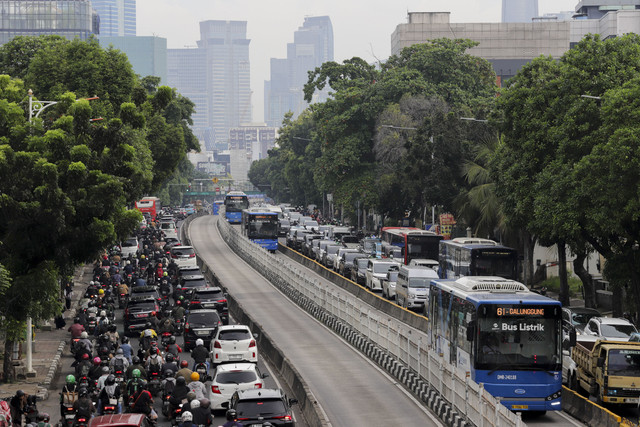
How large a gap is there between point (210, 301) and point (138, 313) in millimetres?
2917

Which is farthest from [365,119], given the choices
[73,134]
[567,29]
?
[567,29]

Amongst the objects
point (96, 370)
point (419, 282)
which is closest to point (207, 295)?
point (419, 282)

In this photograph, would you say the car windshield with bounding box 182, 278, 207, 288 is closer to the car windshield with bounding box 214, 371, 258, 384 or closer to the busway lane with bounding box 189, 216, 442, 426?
the busway lane with bounding box 189, 216, 442, 426

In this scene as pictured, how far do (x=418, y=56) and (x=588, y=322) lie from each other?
55529 mm

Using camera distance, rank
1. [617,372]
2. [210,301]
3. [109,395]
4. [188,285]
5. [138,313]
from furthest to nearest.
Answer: [188,285]
[210,301]
[138,313]
[617,372]
[109,395]

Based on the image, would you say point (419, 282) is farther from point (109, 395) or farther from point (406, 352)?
point (109, 395)

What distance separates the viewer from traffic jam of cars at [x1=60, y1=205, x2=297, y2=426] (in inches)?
836

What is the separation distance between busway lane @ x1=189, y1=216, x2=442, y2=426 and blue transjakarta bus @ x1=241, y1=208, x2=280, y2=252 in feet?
61.2

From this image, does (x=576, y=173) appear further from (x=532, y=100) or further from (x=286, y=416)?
(x=286, y=416)

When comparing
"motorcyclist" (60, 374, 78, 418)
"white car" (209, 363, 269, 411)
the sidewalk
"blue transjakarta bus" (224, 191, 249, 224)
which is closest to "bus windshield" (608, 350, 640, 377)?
"white car" (209, 363, 269, 411)

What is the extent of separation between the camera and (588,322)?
33344 mm

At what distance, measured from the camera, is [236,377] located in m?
25.4

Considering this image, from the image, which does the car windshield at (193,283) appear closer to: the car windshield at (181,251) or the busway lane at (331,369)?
the busway lane at (331,369)

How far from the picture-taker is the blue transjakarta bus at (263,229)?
263ft
